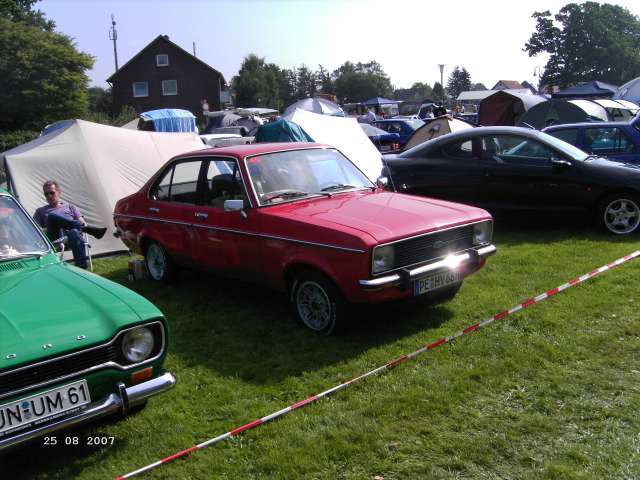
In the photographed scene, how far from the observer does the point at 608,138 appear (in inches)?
401

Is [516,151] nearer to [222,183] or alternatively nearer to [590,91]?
[222,183]

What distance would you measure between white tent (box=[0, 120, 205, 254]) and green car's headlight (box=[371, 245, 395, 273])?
5.87 metres

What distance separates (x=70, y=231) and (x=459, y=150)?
581cm

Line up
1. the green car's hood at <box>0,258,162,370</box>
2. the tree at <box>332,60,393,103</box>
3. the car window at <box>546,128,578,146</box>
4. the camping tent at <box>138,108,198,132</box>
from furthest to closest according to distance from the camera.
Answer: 1. the tree at <box>332,60,393,103</box>
2. the camping tent at <box>138,108,198,132</box>
3. the car window at <box>546,128,578,146</box>
4. the green car's hood at <box>0,258,162,370</box>

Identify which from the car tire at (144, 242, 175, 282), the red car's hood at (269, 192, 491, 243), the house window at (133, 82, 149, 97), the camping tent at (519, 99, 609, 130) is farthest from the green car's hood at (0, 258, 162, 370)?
the house window at (133, 82, 149, 97)

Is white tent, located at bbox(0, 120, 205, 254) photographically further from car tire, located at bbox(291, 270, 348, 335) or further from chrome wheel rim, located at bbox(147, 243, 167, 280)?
car tire, located at bbox(291, 270, 348, 335)

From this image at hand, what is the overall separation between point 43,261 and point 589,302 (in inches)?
189

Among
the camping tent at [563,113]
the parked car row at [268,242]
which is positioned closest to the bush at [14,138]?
the camping tent at [563,113]

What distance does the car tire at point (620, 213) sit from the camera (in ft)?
27.0

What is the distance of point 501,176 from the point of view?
9031 millimetres

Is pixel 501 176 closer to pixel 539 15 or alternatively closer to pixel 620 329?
pixel 620 329

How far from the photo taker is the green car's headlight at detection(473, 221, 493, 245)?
569cm

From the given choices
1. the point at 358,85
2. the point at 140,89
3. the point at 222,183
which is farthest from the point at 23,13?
the point at 358,85

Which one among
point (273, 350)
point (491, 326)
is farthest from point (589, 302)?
point (273, 350)
